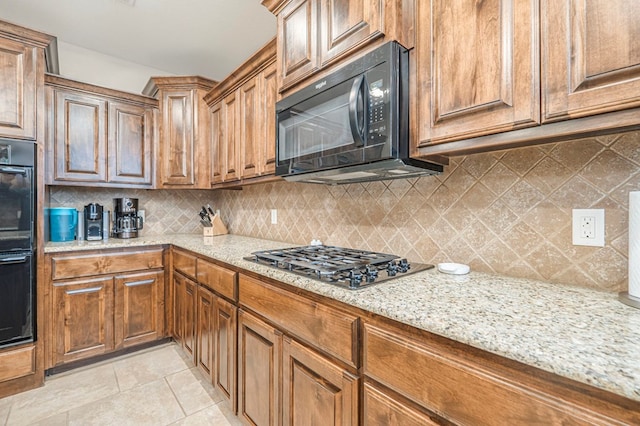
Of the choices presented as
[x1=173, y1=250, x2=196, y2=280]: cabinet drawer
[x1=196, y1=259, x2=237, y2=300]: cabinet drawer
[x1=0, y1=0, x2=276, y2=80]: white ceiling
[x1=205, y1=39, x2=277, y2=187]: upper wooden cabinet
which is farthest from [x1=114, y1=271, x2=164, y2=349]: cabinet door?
[x1=0, y1=0, x2=276, y2=80]: white ceiling

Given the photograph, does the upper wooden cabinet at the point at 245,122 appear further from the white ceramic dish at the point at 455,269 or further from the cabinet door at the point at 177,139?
the white ceramic dish at the point at 455,269

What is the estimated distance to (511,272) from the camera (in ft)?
3.94

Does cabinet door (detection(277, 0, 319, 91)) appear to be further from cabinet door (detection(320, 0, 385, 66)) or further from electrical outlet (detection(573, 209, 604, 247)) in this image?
electrical outlet (detection(573, 209, 604, 247))

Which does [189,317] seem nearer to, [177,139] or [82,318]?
[82,318]

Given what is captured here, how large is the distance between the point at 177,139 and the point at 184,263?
126cm

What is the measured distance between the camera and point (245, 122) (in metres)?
2.29

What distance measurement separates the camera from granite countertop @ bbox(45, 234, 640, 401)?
1.84ft

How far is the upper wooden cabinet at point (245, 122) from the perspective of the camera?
204 cm

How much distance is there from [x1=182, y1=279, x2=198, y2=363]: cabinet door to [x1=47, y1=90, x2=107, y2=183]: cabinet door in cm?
131

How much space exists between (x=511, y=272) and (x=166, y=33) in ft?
10.0

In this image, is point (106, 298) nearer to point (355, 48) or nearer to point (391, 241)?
point (391, 241)

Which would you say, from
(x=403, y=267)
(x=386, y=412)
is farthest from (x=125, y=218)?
(x=386, y=412)

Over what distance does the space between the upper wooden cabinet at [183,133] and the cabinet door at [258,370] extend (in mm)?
1784

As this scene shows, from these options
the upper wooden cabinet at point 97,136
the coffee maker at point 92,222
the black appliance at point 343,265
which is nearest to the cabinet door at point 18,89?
the upper wooden cabinet at point 97,136
